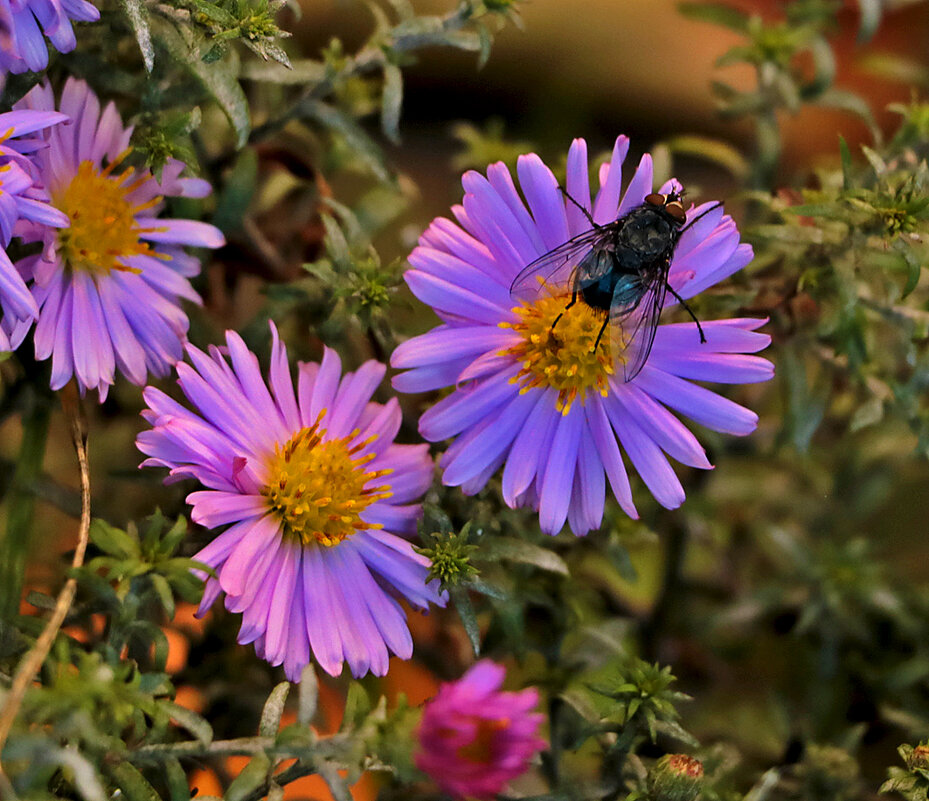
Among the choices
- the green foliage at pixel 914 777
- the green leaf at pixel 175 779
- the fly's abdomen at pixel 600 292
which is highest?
the fly's abdomen at pixel 600 292

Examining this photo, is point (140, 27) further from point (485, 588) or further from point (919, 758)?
point (919, 758)

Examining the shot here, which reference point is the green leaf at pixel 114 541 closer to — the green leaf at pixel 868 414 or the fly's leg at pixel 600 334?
the fly's leg at pixel 600 334

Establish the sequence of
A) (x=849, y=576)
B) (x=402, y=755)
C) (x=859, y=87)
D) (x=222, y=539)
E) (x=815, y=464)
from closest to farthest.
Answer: (x=402, y=755) < (x=222, y=539) < (x=849, y=576) < (x=815, y=464) < (x=859, y=87)

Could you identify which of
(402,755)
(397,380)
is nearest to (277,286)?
(397,380)

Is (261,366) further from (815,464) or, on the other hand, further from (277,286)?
(815,464)

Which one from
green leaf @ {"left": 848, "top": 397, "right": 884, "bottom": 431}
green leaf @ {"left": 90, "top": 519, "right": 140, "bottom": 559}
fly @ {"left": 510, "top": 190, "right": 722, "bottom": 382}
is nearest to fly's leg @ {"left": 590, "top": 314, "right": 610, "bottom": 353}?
fly @ {"left": 510, "top": 190, "right": 722, "bottom": 382}

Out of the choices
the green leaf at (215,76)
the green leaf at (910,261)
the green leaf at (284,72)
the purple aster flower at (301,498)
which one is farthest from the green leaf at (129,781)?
the green leaf at (910,261)
